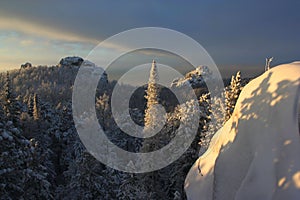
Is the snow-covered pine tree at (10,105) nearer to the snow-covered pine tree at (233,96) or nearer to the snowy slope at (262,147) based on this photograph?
the snow-covered pine tree at (233,96)

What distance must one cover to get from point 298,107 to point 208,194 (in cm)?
315

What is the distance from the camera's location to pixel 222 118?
2980 centimetres

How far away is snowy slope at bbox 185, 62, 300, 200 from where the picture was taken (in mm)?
6895

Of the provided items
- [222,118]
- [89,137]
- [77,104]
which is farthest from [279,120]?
[77,104]

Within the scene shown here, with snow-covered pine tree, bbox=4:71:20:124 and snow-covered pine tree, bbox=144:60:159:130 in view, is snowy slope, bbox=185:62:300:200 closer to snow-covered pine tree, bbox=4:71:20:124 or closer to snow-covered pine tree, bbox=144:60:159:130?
snow-covered pine tree, bbox=4:71:20:124

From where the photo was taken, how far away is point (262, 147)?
286 inches

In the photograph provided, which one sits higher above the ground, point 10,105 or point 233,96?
point 10,105

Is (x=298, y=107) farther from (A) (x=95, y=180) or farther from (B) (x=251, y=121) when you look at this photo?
(A) (x=95, y=180)

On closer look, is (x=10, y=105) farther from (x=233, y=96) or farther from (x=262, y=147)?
(x=262, y=147)

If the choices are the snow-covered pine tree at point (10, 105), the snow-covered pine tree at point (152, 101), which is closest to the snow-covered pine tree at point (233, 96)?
the snow-covered pine tree at point (152, 101)

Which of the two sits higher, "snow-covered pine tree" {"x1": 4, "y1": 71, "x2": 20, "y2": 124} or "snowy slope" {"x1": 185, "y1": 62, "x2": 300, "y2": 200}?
"snow-covered pine tree" {"x1": 4, "y1": 71, "x2": 20, "y2": 124}

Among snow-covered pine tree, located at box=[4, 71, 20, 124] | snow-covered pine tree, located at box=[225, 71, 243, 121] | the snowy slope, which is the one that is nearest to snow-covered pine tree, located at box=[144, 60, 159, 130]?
snow-covered pine tree, located at box=[225, 71, 243, 121]

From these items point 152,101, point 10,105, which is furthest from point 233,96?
point 10,105

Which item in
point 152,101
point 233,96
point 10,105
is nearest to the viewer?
point 233,96
